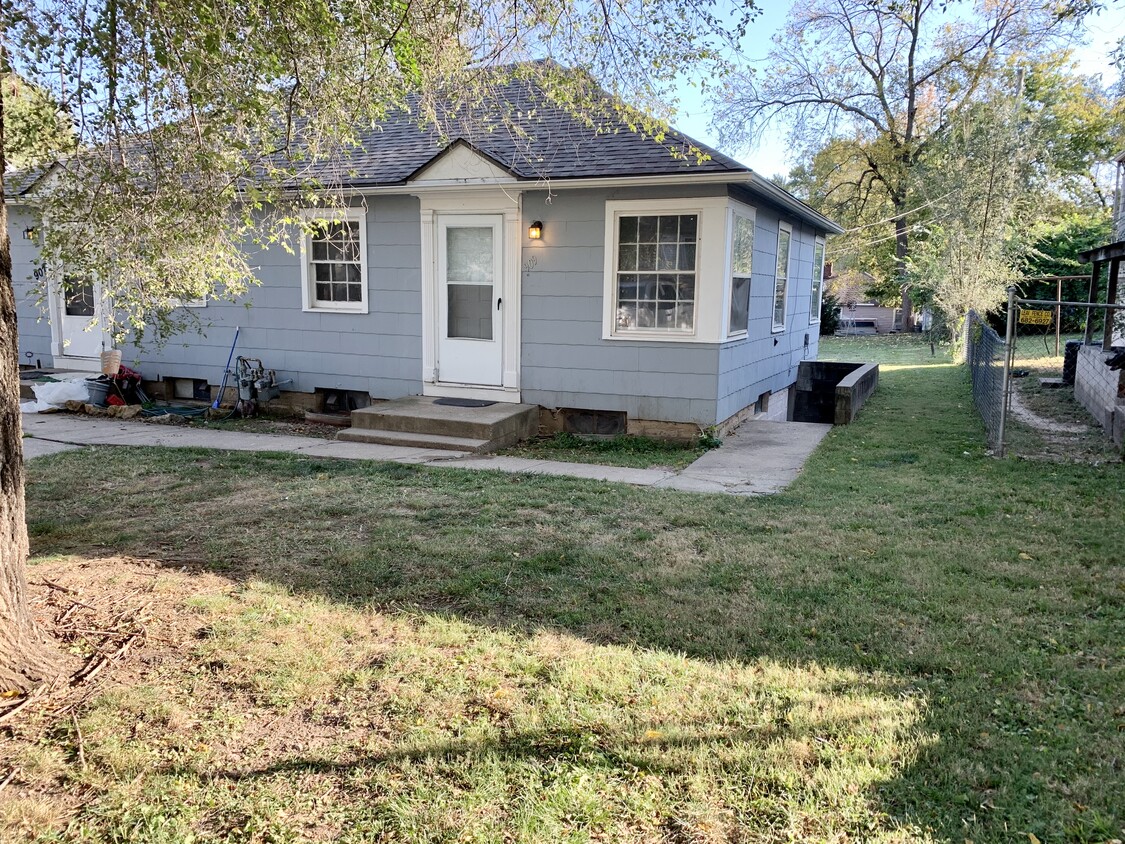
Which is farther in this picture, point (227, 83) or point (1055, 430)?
point (1055, 430)

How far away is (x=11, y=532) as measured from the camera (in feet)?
10.3

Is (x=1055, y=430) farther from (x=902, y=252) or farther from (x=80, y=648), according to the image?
(x=902, y=252)

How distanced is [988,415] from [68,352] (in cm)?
1270

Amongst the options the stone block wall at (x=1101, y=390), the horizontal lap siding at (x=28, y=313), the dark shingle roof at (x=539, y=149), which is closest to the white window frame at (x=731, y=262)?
the dark shingle roof at (x=539, y=149)

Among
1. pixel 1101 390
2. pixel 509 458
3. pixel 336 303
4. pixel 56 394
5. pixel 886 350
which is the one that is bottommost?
pixel 509 458

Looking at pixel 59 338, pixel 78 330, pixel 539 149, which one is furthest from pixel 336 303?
pixel 59 338

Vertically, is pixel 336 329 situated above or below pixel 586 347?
above

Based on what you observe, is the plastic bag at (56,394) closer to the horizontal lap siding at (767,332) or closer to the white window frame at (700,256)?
the white window frame at (700,256)

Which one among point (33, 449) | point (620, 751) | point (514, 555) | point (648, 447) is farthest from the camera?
point (648, 447)

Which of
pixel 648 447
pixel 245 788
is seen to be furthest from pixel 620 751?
pixel 648 447

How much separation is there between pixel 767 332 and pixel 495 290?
3.91 meters

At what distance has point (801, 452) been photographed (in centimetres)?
840

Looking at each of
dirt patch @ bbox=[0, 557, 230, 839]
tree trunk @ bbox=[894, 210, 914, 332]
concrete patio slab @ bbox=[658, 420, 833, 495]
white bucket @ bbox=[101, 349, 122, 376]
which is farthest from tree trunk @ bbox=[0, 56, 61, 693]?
tree trunk @ bbox=[894, 210, 914, 332]

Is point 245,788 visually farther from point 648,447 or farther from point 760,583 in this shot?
point 648,447
